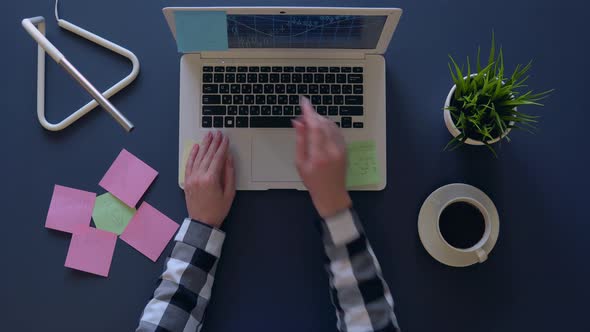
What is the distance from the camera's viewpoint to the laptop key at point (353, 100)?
82 cm

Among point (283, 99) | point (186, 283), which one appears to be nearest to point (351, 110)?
point (283, 99)

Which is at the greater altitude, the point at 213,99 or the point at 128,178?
the point at 213,99

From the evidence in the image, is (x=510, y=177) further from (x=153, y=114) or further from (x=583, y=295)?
(x=153, y=114)

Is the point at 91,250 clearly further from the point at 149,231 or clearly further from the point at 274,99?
the point at 274,99

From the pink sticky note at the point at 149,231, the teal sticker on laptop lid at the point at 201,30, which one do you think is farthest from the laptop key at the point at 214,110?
the pink sticky note at the point at 149,231

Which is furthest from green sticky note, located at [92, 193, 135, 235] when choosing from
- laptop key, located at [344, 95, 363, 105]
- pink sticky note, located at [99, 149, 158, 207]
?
laptop key, located at [344, 95, 363, 105]

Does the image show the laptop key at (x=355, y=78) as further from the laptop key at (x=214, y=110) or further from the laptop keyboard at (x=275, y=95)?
the laptop key at (x=214, y=110)

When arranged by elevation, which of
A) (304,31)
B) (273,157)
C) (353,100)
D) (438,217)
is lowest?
(438,217)

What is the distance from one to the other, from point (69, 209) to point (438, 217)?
0.68 meters

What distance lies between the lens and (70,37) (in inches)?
34.4

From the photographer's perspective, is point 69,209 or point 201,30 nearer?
point 201,30

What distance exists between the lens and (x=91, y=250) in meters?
0.83

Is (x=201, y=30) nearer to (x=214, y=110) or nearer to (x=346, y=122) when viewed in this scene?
(x=214, y=110)

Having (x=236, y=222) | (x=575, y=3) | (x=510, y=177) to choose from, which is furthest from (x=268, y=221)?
(x=575, y=3)
